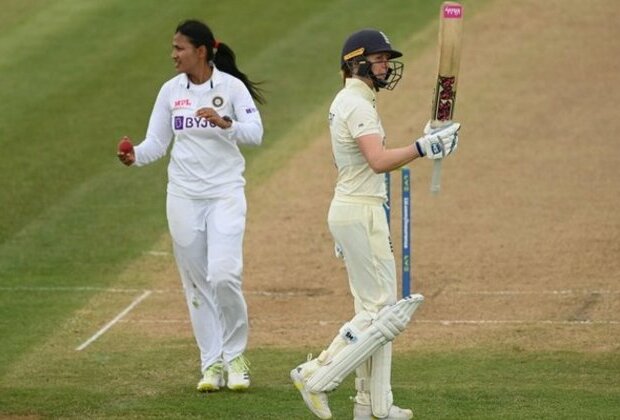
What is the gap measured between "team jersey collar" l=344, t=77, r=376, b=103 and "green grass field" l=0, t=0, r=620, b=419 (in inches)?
78.8

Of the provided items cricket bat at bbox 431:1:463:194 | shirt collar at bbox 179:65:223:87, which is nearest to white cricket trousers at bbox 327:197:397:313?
cricket bat at bbox 431:1:463:194

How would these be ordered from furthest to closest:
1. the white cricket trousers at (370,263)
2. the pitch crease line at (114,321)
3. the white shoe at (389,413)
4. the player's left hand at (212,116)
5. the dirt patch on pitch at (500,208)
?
the dirt patch on pitch at (500,208)
the pitch crease line at (114,321)
the player's left hand at (212,116)
the white shoe at (389,413)
the white cricket trousers at (370,263)

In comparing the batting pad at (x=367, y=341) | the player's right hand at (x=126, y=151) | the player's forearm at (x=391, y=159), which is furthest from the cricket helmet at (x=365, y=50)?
the player's right hand at (x=126, y=151)

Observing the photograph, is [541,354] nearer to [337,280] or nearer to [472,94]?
[337,280]

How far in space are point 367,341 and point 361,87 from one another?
4.94 ft

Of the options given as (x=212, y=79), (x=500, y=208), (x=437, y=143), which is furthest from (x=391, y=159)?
(x=500, y=208)

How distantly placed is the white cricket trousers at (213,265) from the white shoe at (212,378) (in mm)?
40

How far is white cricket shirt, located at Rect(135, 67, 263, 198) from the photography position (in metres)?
10.3

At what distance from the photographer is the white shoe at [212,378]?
1041 centimetres

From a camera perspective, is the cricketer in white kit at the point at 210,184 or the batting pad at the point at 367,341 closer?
the batting pad at the point at 367,341

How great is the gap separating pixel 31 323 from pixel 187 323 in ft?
4.42

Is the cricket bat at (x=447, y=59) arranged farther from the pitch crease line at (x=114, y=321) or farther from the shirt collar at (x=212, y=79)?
the pitch crease line at (x=114, y=321)

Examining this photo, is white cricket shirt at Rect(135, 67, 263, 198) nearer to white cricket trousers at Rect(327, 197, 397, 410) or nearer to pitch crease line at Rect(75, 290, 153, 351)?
white cricket trousers at Rect(327, 197, 397, 410)

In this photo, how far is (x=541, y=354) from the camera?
11.8m
